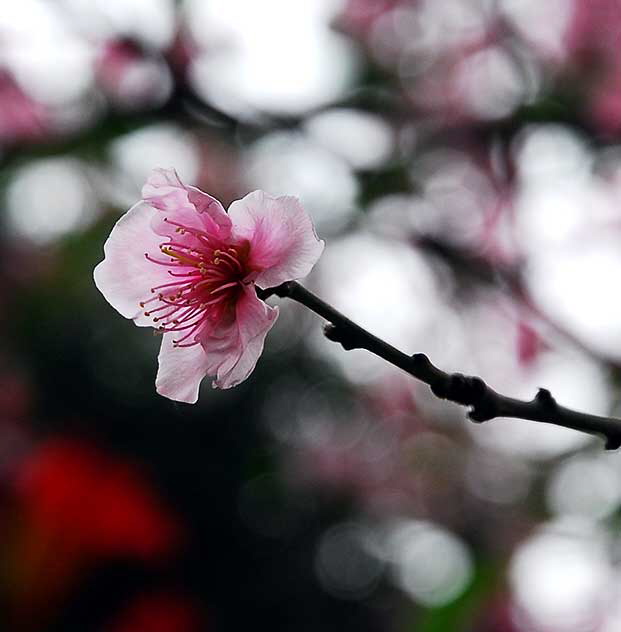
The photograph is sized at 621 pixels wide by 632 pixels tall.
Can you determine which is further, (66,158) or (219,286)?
(66,158)

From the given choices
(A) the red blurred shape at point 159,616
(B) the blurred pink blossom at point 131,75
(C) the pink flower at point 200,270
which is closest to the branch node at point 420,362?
(C) the pink flower at point 200,270

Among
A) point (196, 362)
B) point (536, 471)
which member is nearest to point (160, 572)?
point (536, 471)

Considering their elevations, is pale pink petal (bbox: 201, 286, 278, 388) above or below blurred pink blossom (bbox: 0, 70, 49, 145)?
above

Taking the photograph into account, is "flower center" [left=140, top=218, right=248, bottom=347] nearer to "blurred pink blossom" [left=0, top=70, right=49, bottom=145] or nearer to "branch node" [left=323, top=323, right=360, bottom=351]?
"branch node" [left=323, top=323, right=360, bottom=351]

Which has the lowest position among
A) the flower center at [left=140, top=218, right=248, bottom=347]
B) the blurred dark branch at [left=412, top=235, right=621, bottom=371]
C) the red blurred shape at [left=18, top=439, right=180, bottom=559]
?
the red blurred shape at [left=18, top=439, right=180, bottom=559]

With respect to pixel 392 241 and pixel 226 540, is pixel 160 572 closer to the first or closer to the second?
pixel 226 540

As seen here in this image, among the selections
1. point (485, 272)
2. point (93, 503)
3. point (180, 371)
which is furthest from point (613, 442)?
point (93, 503)

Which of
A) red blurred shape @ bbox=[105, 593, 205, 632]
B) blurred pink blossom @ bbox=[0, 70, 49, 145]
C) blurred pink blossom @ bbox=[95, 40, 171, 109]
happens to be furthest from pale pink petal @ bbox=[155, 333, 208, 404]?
red blurred shape @ bbox=[105, 593, 205, 632]
